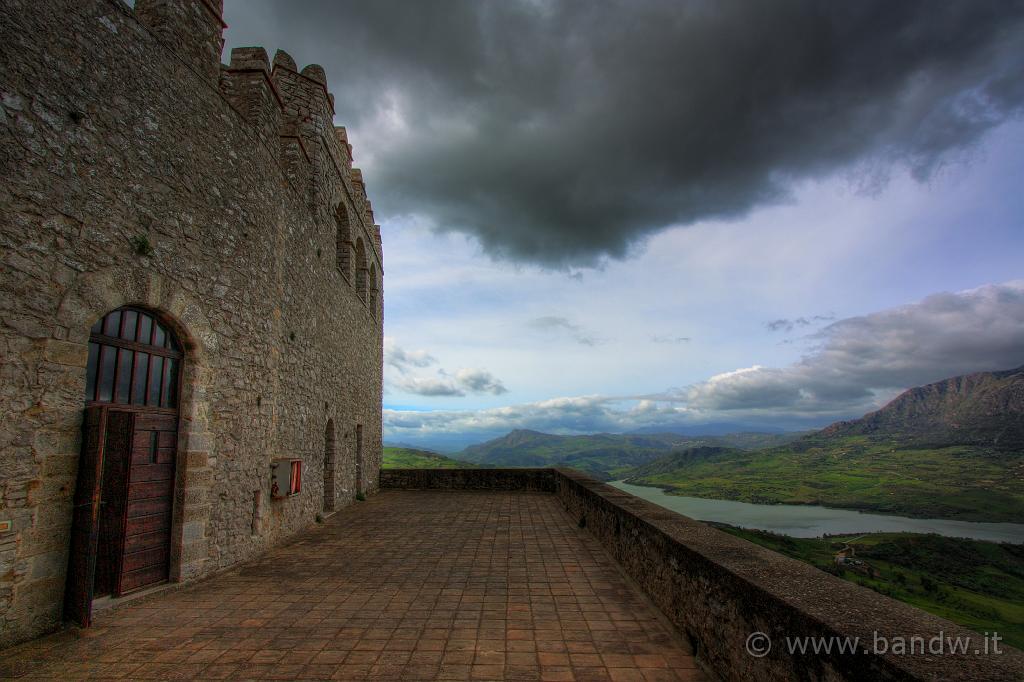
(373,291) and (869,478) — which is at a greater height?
(373,291)

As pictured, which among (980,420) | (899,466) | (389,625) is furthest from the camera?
(980,420)

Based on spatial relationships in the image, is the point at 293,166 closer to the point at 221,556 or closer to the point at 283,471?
the point at 283,471

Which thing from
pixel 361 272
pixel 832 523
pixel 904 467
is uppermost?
pixel 361 272

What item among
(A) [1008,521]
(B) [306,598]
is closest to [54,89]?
(B) [306,598]

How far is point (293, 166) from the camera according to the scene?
908cm

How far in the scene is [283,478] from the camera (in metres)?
7.61

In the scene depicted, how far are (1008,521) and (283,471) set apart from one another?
110878mm

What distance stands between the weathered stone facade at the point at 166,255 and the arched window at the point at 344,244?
214 centimetres

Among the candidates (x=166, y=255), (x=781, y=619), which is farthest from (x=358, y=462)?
(x=781, y=619)

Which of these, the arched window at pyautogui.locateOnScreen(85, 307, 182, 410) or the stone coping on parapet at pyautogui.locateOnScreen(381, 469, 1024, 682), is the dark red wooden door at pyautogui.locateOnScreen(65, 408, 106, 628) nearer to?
the arched window at pyautogui.locateOnScreen(85, 307, 182, 410)

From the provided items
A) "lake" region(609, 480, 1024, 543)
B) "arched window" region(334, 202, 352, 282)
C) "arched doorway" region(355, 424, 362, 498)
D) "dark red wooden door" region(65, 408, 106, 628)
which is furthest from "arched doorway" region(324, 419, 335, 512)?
"lake" region(609, 480, 1024, 543)

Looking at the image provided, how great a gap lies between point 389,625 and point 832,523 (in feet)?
273

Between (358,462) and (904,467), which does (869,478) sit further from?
(358,462)

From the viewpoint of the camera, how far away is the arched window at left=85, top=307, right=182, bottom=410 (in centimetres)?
481
